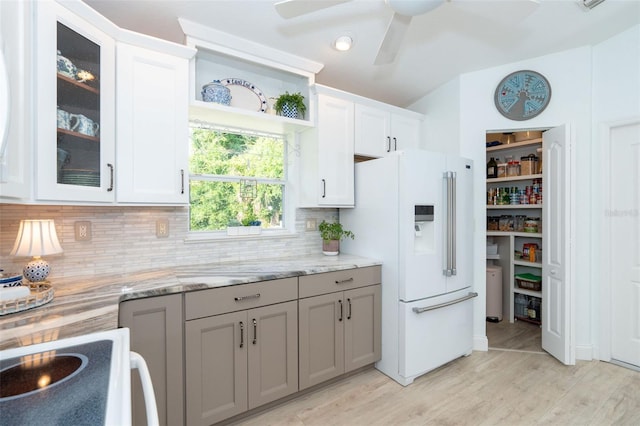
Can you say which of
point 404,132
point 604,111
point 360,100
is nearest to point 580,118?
point 604,111

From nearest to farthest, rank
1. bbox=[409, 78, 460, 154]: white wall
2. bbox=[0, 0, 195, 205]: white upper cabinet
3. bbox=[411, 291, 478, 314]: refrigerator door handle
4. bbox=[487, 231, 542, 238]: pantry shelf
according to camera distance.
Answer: bbox=[0, 0, 195, 205]: white upper cabinet → bbox=[411, 291, 478, 314]: refrigerator door handle → bbox=[409, 78, 460, 154]: white wall → bbox=[487, 231, 542, 238]: pantry shelf

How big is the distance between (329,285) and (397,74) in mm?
2075

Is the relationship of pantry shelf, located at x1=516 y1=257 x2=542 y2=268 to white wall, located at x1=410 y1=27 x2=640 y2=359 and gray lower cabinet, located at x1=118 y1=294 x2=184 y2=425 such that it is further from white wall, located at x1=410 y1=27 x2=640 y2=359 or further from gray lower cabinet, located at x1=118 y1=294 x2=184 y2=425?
gray lower cabinet, located at x1=118 y1=294 x2=184 y2=425

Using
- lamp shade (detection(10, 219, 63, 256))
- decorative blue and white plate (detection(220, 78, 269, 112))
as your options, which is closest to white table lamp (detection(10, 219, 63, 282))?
lamp shade (detection(10, 219, 63, 256))

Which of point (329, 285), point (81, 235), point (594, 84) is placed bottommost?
point (329, 285)

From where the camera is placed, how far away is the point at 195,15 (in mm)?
1934

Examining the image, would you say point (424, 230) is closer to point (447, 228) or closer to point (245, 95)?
point (447, 228)

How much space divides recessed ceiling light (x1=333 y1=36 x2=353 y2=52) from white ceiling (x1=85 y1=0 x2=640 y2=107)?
0.04 metres

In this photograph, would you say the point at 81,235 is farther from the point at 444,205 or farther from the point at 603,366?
the point at 603,366

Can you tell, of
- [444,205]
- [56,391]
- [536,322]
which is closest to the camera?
[56,391]

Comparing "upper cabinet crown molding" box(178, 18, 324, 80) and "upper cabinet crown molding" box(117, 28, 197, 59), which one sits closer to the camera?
"upper cabinet crown molding" box(117, 28, 197, 59)

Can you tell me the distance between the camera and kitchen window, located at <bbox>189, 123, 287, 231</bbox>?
2406 mm

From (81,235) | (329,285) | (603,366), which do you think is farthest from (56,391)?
(603,366)

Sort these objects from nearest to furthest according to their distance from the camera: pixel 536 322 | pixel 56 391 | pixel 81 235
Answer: pixel 56 391, pixel 81 235, pixel 536 322
